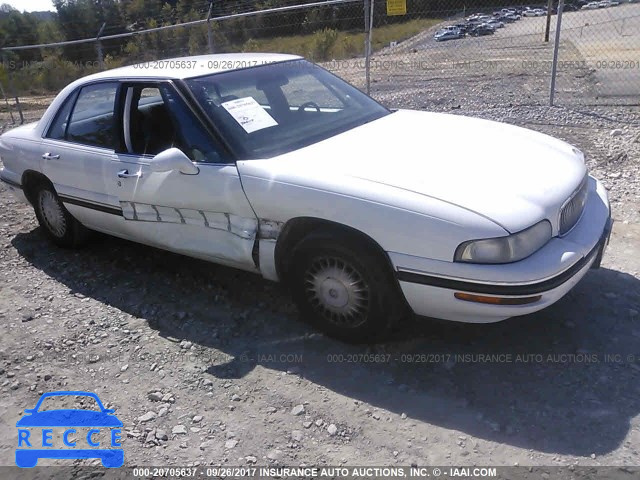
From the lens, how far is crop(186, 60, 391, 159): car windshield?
11.9 feet

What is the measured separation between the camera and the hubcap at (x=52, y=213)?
5012 mm

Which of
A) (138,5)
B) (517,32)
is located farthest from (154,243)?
(138,5)

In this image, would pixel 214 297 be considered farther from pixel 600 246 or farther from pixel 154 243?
pixel 600 246

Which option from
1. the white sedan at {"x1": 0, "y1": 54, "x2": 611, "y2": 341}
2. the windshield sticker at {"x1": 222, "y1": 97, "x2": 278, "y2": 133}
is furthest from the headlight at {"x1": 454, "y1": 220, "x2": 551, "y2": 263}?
the windshield sticker at {"x1": 222, "y1": 97, "x2": 278, "y2": 133}

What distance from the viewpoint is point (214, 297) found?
13.8 feet

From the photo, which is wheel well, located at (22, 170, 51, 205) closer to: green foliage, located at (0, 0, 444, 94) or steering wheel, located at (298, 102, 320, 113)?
steering wheel, located at (298, 102, 320, 113)

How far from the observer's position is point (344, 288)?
3.29 m

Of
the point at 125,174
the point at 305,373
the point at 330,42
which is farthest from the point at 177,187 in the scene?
the point at 330,42

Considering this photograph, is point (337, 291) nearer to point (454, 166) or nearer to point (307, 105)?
point (454, 166)

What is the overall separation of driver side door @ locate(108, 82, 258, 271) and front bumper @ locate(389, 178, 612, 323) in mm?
1073

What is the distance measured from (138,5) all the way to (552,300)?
38146mm

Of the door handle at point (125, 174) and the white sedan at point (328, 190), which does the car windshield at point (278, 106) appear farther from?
the door handle at point (125, 174)

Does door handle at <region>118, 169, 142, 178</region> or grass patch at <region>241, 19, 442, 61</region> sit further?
grass patch at <region>241, 19, 442, 61</region>

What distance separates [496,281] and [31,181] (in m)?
4.13
